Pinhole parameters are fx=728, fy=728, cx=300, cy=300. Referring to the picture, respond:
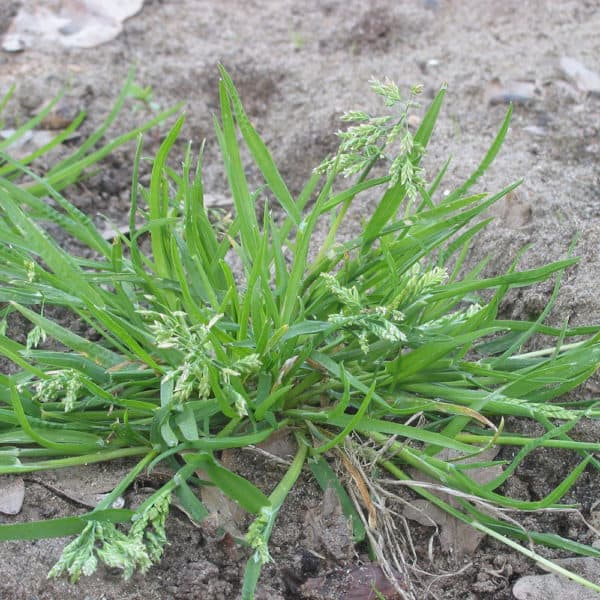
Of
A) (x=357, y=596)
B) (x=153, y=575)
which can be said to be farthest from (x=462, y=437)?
(x=153, y=575)

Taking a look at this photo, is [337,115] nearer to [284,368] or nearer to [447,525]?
[284,368]

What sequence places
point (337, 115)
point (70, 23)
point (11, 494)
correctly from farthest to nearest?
point (70, 23) → point (337, 115) → point (11, 494)

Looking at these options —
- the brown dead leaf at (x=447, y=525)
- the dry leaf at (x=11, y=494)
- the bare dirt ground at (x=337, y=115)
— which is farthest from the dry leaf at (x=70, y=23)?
the brown dead leaf at (x=447, y=525)

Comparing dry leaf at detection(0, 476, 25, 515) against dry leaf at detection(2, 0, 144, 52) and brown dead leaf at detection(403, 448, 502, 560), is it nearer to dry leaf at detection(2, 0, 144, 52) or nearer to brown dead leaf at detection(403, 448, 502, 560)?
brown dead leaf at detection(403, 448, 502, 560)

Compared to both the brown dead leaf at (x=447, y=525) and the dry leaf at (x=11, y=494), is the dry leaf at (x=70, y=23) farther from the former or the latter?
the brown dead leaf at (x=447, y=525)

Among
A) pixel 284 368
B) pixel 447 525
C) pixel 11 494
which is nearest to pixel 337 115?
pixel 284 368
